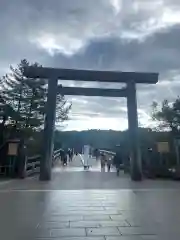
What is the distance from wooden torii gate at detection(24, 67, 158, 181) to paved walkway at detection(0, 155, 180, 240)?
5.29 metres

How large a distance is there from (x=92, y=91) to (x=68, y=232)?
11.3 meters

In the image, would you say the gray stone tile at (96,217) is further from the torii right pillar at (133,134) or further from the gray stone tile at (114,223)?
the torii right pillar at (133,134)

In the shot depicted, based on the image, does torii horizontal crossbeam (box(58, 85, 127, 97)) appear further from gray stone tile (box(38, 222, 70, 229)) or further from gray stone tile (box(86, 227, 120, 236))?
gray stone tile (box(86, 227, 120, 236))

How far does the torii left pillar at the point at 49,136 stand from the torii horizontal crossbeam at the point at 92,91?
54 cm

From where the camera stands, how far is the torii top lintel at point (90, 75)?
1529cm

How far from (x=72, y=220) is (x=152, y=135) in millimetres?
16050

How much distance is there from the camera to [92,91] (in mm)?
15773

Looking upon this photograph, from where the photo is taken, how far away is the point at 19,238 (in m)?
4.70

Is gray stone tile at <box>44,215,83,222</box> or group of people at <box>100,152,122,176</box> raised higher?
group of people at <box>100,152,122,176</box>

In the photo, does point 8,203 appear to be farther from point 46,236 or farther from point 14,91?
point 14,91

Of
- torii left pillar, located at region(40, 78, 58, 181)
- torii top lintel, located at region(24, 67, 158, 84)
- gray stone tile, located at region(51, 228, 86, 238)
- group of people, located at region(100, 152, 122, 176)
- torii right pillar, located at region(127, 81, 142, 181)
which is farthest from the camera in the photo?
group of people, located at region(100, 152, 122, 176)

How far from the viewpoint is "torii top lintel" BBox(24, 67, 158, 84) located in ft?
50.2

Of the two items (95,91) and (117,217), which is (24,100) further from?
(117,217)

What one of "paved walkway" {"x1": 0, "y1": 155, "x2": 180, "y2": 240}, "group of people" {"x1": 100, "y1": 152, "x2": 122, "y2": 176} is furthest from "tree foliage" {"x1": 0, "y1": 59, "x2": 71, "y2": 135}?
"paved walkway" {"x1": 0, "y1": 155, "x2": 180, "y2": 240}
